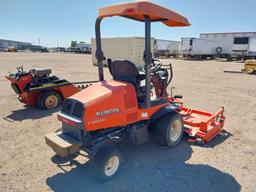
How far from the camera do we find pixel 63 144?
8.74ft

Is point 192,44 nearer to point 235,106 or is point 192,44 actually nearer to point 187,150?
point 235,106

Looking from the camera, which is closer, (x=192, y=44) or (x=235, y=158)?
(x=235, y=158)

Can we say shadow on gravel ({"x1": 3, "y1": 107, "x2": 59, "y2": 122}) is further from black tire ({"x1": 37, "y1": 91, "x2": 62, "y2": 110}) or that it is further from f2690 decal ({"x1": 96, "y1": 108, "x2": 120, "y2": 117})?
f2690 decal ({"x1": 96, "y1": 108, "x2": 120, "y2": 117})

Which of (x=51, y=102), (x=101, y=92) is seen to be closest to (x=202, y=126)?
(x=101, y=92)

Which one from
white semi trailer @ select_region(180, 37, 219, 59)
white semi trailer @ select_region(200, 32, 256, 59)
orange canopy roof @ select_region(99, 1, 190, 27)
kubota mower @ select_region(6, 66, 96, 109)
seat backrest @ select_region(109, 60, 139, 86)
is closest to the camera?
orange canopy roof @ select_region(99, 1, 190, 27)

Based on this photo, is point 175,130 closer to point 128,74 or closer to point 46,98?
point 128,74

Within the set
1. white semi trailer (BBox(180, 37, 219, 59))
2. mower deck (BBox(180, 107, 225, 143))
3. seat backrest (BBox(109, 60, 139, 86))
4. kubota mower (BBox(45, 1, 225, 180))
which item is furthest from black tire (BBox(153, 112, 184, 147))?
white semi trailer (BBox(180, 37, 219, 59))

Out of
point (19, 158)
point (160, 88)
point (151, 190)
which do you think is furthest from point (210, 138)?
point (19, 158)

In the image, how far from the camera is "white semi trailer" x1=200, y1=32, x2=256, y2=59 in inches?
1052

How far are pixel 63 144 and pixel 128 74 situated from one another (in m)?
1.49

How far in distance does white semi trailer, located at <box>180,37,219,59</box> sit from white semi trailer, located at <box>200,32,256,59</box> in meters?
0.92

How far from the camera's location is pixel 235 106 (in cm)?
657

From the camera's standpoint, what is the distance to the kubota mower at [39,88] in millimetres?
5777

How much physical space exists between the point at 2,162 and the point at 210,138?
3987 mm
